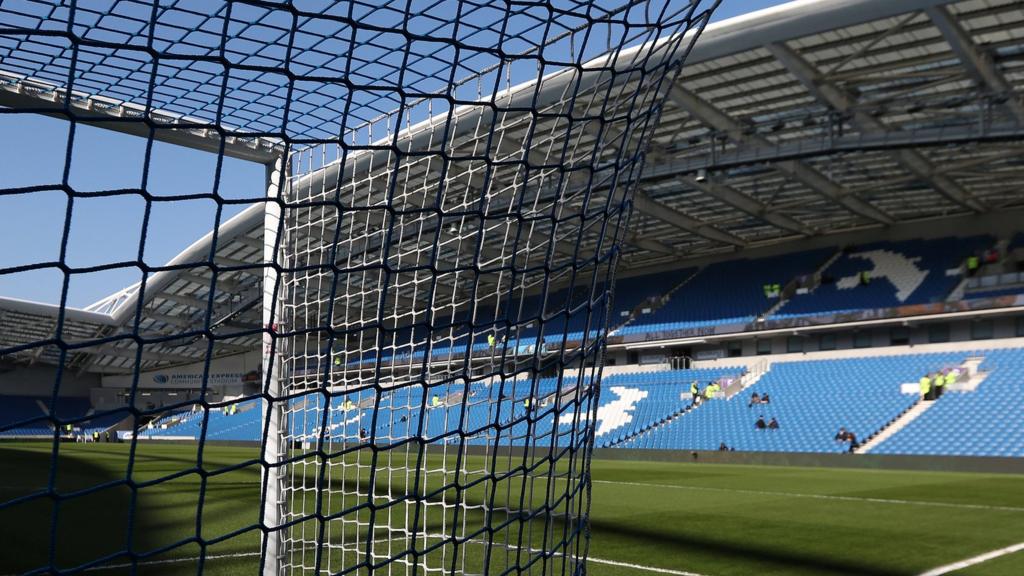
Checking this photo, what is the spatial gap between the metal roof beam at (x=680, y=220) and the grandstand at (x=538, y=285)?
0.51 feet

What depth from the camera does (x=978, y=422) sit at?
19969 mm

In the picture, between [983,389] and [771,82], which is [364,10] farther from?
[983,389]

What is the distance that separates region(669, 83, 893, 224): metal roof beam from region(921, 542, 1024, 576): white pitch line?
9.62 m

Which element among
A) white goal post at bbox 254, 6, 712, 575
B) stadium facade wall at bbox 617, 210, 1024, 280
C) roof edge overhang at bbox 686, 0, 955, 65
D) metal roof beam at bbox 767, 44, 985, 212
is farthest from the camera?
stadium facade wall at bbox 617, 210, 1024, 280

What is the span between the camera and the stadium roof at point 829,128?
1398cm

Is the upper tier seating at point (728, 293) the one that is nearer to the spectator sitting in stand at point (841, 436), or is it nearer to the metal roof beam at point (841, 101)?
the metal roof beam at point (841, 101)

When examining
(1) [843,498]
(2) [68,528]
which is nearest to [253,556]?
(2) [68,528]

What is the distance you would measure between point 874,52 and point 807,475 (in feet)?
24.5

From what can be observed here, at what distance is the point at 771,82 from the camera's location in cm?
1698

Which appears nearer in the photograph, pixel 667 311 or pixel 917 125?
pixel 917 125

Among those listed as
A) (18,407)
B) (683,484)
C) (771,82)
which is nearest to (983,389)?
(771,82)

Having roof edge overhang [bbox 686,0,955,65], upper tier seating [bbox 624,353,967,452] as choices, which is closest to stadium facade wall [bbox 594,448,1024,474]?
upper tier seating [bbox 624,353,967,452]

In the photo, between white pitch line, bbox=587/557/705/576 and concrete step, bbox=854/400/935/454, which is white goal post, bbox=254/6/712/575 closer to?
white pitch line, bbox=587/557/705/576

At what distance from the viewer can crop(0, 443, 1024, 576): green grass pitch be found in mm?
5902
